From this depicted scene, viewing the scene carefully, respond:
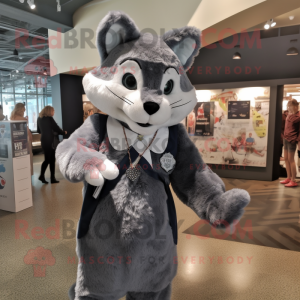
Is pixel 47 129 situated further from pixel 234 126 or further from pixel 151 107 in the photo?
pixel 151 107

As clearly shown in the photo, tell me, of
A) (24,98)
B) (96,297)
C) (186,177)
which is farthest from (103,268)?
(24,98)

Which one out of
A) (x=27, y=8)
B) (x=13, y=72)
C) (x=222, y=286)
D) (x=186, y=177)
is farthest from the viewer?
(x=13, y=72)

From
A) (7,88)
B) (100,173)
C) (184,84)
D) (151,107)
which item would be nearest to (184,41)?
(184,84)

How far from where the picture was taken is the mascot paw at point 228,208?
3.51 ft

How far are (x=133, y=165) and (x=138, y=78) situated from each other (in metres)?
0.37

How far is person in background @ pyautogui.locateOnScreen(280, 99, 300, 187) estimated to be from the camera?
504 cm

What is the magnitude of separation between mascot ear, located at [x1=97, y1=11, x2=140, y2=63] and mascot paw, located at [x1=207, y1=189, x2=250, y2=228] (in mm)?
802

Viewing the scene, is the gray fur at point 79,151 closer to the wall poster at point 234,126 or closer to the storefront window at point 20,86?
the wall poster at point 234,126

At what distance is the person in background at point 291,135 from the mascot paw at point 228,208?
459cm

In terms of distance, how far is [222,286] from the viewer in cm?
224

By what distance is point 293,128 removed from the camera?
5078 millimetres

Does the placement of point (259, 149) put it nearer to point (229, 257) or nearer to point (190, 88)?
point (229, 257)

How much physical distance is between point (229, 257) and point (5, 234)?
2.51 m

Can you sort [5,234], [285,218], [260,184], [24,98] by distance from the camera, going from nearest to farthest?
1. [5,234]
2. [285,218]
3. [260,184]
4. [24,98]
